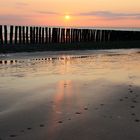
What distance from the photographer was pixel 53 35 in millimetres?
28812

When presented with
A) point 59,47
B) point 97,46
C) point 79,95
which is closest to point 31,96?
point 79,95

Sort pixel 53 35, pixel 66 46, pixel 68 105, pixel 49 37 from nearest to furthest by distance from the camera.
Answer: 1. pixel 68 105
2. pixel 66 46
3. pixel 49 37
4. pixel 53 35

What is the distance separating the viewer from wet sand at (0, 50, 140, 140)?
19.0 feet

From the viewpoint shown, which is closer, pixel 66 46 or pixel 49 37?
pixel 66 46

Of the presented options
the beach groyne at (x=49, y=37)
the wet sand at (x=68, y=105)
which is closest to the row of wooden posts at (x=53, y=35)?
the beach groyne at (x=49, y=37)

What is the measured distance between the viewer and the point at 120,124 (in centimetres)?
630

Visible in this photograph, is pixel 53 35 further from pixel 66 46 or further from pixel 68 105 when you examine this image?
pixel 68 105

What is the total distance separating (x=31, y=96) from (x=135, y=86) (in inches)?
122

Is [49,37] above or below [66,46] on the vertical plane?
above

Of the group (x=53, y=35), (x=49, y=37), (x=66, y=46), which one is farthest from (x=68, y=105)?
(x=53, y=35)

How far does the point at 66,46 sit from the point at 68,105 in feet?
65.6

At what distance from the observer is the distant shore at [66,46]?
22837mm

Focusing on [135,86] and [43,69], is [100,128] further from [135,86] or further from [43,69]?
[43,69]

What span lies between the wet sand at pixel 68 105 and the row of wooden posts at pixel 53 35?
41.5 ft
